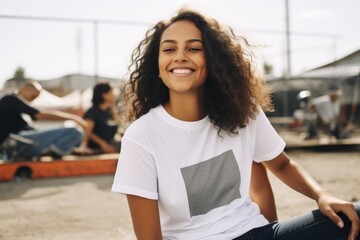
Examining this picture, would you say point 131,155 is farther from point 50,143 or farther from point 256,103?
point 50,143

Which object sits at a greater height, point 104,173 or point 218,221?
point 218,221

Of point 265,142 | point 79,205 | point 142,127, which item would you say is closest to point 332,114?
point 79,205

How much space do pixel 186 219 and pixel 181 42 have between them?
756mm

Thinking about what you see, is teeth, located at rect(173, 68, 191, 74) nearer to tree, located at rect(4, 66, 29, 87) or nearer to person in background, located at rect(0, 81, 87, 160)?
person in background, located at rect(0, 81, 87, 160)

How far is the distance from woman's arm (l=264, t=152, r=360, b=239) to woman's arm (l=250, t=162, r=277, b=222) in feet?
0.26

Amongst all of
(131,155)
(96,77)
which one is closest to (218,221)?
(131,155)

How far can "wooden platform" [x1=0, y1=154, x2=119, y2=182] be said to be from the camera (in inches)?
229

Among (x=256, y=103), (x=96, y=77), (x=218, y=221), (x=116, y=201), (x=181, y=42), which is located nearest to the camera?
(x=218, y=221)

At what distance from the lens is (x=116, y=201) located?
4.36 meters

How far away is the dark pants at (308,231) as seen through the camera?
1595mm

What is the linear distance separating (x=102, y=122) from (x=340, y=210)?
550 cm

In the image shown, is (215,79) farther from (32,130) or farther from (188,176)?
(32,130)

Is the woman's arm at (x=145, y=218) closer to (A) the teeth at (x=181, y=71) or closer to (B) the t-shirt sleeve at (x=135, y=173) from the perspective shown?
(B) the t-shirt sleeve at (x=135, y=173)

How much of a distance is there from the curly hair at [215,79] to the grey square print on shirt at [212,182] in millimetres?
166
